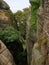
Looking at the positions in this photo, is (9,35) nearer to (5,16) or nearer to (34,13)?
(5,16)

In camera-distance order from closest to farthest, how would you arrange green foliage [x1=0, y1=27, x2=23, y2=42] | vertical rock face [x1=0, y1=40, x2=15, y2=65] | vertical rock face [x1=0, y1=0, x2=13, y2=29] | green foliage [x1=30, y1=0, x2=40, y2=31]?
vertical rock face [x1=0, y1=40, x2=15, y2=65], green foliage [x1=30, y1=0, x2=40, y2=31], green foliage [x1=0, y1=27, x2=23, y2=42], vertical rock face [x1=0, y1=0, x2=13, y2=29]

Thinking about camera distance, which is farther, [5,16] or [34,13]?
[5,16]

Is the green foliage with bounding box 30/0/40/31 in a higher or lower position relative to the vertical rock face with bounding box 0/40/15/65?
higher

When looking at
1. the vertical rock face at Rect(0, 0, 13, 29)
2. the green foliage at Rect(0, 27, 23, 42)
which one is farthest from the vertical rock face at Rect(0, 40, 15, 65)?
the vertical rock face at Rect(0, 0, 13, 29)

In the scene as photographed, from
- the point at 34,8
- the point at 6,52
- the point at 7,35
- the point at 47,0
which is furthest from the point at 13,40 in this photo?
the point at 47,0

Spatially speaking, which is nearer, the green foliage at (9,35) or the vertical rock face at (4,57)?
the vertical rock face at (4,57)

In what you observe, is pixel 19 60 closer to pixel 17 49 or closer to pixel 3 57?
pixel 17 49

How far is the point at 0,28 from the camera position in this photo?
26.2 meters

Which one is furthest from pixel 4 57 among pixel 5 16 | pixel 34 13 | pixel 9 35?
pixel 5 16

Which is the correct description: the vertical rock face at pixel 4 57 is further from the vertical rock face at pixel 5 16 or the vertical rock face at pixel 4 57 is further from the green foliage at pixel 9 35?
the vertical rock face at pixel 5 16

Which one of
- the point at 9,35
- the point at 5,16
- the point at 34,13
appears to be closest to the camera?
the point at 34,13

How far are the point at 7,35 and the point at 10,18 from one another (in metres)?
4.30

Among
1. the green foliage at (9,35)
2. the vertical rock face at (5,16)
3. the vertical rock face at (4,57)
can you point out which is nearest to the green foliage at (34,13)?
the vertical rock face at (4,57)

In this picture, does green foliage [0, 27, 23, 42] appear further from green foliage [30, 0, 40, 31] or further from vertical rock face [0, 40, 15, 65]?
green foliage [30, 0, 40, 31]
